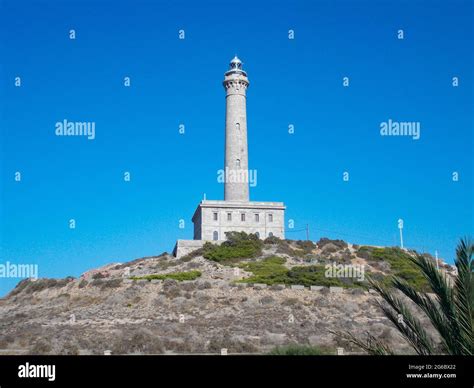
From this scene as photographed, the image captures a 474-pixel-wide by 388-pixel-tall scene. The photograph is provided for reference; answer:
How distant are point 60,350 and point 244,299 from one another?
1426cm

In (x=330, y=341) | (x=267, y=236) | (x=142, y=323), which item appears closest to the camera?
(x=330, y=341)

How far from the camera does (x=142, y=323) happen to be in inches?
1371

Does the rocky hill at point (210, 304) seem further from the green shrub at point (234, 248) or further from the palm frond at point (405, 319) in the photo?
the palm frond at point (405, 319)

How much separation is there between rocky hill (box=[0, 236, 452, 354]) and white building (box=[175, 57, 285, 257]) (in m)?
2.56

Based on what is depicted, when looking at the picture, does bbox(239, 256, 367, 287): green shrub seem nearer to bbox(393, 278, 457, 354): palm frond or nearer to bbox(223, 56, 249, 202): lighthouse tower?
bbox(223, 56, 249, 202): lighthouse tower

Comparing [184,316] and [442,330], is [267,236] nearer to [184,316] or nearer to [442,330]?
[184,316]

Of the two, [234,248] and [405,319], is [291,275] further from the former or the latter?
[405,319]

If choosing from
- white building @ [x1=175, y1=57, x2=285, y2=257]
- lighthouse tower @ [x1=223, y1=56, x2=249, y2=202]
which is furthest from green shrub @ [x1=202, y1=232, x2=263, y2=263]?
lighthouse tower @ [x1=223, y1=56, x2=249, y2=202]

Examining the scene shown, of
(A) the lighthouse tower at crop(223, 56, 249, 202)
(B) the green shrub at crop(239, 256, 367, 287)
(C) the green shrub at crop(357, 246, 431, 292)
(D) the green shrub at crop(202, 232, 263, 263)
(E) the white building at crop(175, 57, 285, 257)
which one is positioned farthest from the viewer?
(A) the lighthouse tower at crop(223, 56, 249, 202)

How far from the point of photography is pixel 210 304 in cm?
3875

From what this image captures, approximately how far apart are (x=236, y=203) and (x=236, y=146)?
16.4 ft

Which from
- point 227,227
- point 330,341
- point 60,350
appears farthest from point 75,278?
point 330,341

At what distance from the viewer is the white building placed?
55625mm

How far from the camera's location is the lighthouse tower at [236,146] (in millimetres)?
56281
